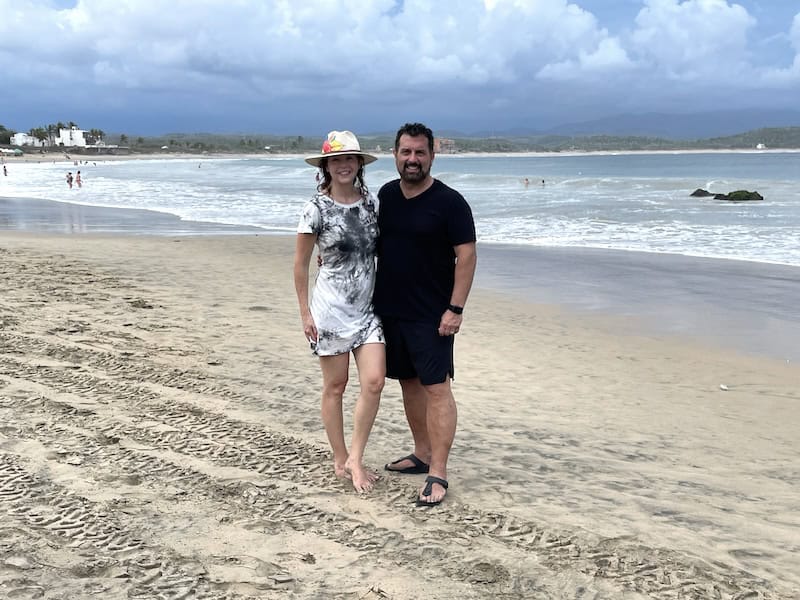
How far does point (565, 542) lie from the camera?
10.8 feet

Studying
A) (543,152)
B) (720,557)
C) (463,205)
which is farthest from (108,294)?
(543,152)

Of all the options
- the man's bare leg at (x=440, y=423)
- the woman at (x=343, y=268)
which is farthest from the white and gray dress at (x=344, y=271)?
the man's bare leg at (x=440, y=423)

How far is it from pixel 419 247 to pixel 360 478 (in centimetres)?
123

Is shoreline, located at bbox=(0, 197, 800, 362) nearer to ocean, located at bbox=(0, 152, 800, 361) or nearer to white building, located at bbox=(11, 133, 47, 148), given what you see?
ocean, located at bbox=(0, 152, 800, 361)

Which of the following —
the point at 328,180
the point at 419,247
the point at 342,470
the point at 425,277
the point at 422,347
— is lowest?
the point at 342,470

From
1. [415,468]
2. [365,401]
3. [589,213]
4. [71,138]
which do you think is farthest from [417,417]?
[71,138]

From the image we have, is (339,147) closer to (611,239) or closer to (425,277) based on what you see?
(425,277)

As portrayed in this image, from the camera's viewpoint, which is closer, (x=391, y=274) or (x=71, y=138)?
(x=391, y=274)

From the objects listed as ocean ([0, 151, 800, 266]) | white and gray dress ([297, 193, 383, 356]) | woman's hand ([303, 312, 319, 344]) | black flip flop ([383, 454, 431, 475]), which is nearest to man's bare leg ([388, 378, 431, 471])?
black flip flop ([383, 454, 431, 475])

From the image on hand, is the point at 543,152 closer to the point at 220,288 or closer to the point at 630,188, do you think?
the point at 630,188

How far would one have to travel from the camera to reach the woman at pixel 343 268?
3594mm

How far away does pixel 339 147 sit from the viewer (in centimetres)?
359

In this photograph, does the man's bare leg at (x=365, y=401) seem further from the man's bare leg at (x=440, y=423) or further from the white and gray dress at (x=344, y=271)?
the man's bare leg at (x=440, y=423)

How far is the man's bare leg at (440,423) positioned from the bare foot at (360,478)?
0.28 metres
